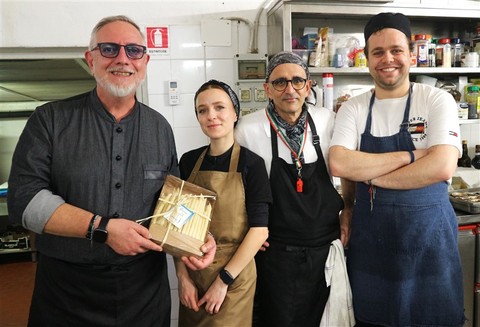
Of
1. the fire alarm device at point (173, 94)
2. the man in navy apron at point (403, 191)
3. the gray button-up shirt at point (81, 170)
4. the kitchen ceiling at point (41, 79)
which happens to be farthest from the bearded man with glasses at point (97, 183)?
the kitchen ceiling at point (41, 79)

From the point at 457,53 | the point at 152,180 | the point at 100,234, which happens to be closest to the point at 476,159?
the point at 457,53

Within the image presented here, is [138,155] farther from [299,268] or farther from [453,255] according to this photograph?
[453,255]

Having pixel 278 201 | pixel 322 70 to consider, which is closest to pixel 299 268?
pixel 278 201

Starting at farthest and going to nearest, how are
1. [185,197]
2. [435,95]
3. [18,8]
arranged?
[18,8]
[435,95]
[185,197]

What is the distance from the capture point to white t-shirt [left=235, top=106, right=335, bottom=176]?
185cm

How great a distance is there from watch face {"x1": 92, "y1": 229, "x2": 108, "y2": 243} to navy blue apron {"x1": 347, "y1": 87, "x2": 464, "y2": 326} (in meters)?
1.13

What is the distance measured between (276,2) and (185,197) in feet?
5.73

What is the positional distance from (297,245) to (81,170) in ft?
3.14

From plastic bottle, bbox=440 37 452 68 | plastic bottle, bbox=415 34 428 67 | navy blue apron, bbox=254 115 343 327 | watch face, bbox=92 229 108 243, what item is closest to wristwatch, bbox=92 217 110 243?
watch face, bbox=92 229 108 243

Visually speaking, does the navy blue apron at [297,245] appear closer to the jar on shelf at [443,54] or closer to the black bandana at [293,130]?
the black bandana at [293,130]

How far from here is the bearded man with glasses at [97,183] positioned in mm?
1365

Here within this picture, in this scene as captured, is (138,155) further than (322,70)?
No

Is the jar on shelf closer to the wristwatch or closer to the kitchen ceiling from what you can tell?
the wristwatch

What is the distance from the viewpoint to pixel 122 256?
143cm
